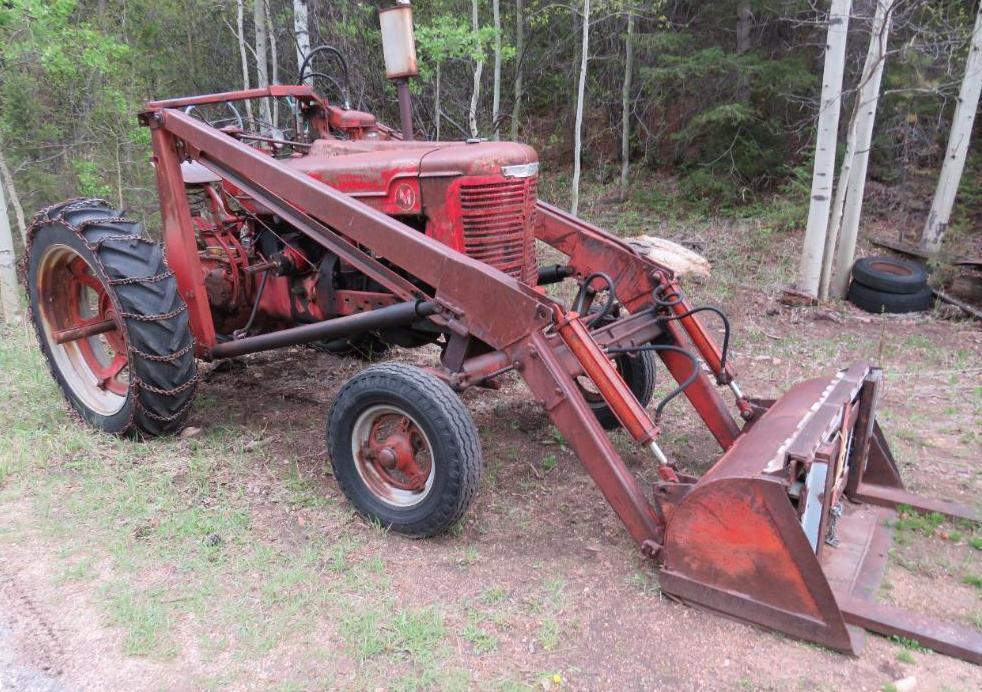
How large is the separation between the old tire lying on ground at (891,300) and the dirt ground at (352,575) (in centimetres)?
328

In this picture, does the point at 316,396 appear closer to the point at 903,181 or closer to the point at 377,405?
the point at 377,405

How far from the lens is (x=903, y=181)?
433 inches

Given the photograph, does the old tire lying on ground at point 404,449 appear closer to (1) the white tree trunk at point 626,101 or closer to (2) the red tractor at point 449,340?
(2) the red tractor at point 449,340

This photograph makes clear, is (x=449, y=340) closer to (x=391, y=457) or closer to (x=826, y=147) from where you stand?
(x=391, y=457)

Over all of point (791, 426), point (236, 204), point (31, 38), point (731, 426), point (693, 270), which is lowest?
point (693, 270)

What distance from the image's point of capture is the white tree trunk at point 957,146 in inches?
336

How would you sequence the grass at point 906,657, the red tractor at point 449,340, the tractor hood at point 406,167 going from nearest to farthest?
1. the grass at point 906,657
2. the red tractor at point 449,340
3. the tractor hood at point 406,167

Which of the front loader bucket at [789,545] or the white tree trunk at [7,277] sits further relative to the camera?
the white tree trunk at [7,277]

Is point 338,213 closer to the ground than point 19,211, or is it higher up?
higher up

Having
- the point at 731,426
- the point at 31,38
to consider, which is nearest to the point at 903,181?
the point at 731,426

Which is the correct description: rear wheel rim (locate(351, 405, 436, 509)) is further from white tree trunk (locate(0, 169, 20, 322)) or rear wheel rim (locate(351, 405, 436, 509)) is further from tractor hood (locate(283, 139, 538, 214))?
white tree trunk (locate(0, 169, 20, 322))

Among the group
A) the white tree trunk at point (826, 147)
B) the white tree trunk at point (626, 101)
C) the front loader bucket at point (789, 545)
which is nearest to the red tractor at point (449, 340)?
the front loader bucket at point (789, 545)

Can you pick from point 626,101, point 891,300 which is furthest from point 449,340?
point 626,101

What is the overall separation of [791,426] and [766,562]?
760mm
